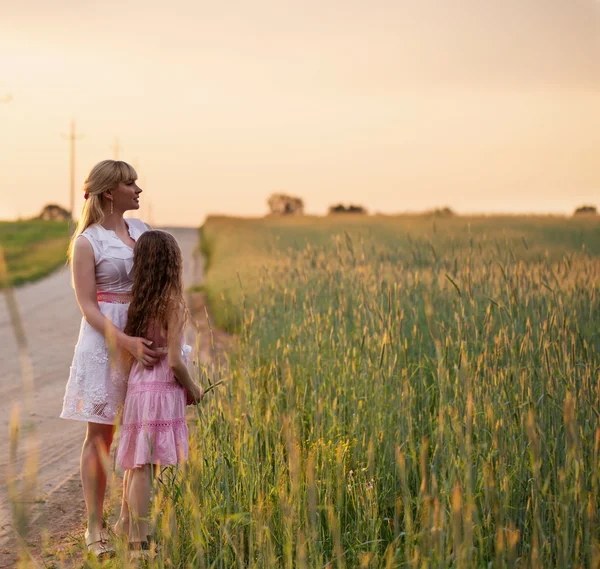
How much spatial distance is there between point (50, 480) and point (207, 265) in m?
16.5

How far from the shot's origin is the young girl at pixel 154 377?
3.19 m

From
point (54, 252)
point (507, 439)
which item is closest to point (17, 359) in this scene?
point (507, 439)

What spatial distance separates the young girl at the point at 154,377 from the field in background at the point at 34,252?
10.2m

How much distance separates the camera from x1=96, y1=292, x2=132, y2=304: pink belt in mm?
3434

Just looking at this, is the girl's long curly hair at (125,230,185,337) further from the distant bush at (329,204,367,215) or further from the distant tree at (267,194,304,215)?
the distant tree at (267,194,304,215)

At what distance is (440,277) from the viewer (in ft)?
20.0

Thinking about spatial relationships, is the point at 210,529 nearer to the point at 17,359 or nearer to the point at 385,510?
the point at 385,510

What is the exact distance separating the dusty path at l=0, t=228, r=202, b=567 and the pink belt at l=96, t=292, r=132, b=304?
73 cm

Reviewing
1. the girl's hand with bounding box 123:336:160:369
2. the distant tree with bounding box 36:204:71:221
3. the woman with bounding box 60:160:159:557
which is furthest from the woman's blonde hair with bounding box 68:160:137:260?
the distant tree with bounding box 36:204:71:221

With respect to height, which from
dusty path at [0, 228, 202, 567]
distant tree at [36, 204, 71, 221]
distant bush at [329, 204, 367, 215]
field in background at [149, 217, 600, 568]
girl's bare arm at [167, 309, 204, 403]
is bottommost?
dusty path at [0, 228, 202, 567]

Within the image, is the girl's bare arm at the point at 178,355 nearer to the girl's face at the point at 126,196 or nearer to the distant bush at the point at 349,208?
the girl's face at the point at 126,196

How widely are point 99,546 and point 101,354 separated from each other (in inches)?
32.7

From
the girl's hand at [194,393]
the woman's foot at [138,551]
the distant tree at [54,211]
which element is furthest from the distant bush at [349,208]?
the woman's foot at [138,551]

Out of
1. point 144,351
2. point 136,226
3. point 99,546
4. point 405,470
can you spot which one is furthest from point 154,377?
point 405,470
